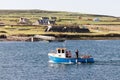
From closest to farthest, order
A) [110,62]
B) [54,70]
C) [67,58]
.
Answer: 1. [54,70]
2. [67,58]
3. [110,62]

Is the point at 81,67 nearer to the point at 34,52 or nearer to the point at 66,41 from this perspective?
the point at 34,52

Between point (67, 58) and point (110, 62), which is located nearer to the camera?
point (67, 58)

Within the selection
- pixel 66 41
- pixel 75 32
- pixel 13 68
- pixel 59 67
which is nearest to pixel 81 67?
pixel 59 67

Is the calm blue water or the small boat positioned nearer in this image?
the calm blue water

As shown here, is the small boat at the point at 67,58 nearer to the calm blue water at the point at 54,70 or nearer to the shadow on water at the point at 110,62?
the calm blue water at the point at 54,70

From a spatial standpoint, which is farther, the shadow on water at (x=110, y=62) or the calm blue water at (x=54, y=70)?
the shadow on water at (x=110, y=62)

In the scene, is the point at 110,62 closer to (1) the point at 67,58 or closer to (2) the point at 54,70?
(1) the point at 67,58

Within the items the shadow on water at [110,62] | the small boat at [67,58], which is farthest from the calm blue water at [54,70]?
the small boat at [67,58]

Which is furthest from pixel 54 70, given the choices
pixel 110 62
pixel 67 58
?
pixel 110 62

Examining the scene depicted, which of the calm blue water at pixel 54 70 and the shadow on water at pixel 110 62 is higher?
the calm blue water at pixel 54 70

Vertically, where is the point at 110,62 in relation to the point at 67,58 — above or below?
below

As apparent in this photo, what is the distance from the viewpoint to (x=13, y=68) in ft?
265

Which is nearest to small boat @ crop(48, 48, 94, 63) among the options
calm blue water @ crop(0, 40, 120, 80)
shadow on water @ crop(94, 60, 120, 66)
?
calm blue water @ crop(0, 40, 120, 80)

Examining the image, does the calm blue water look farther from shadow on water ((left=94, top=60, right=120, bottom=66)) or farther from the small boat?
the small boat
